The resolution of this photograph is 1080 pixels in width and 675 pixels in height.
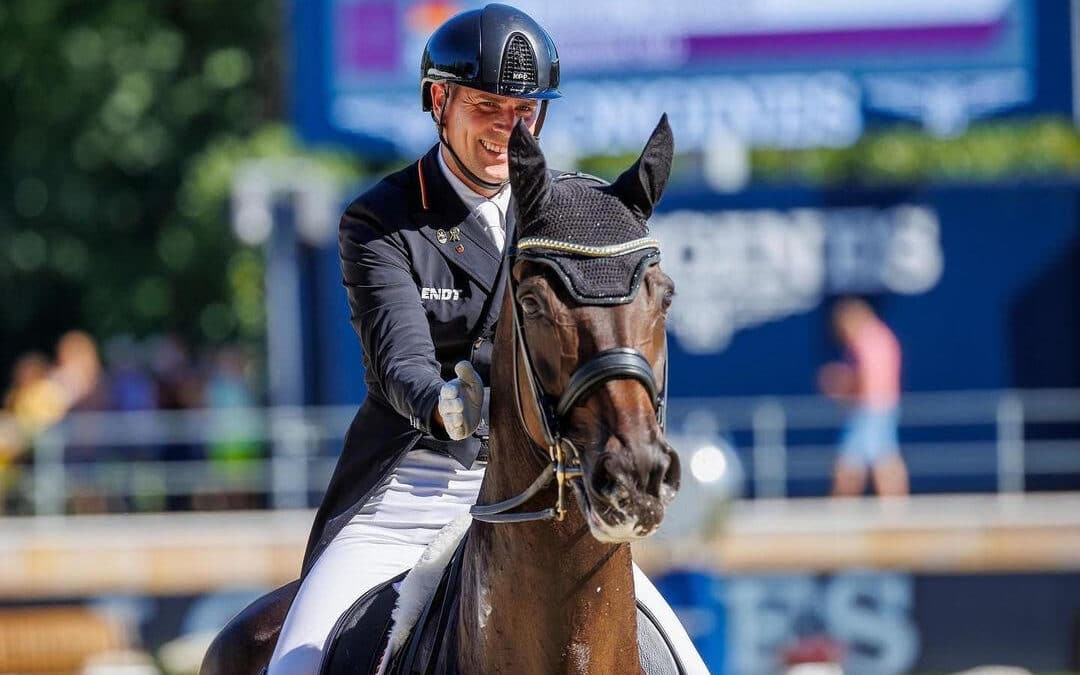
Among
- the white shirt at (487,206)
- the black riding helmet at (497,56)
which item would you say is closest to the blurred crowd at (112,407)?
the white shirt at (487,206)

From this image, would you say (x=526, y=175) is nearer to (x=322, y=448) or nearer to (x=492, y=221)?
(x=492, y=221)

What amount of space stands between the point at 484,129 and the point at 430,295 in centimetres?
48

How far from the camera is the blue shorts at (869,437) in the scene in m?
14.1

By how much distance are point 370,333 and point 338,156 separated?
43.7ft

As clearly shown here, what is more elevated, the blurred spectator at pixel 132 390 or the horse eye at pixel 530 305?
the horse eye at pixel 530 305

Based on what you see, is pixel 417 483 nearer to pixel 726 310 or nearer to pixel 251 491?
pixel 251 491

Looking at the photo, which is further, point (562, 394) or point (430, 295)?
point (430, 295)

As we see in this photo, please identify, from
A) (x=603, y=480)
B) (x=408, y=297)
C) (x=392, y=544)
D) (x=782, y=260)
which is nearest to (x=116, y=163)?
(x=782, y=260)

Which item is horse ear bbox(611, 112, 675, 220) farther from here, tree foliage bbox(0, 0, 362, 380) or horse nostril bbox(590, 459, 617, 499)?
tree foliage bbox(0, 0, 362, 380)

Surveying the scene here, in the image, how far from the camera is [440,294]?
14.7 feet

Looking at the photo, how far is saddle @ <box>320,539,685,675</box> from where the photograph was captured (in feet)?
14.0

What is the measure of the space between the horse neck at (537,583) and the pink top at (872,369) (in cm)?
1034

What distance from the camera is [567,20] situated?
691 inches

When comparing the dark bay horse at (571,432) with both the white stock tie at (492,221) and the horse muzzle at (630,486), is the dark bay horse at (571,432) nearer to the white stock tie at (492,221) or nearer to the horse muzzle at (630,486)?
the horse muzzle at (630,486)
